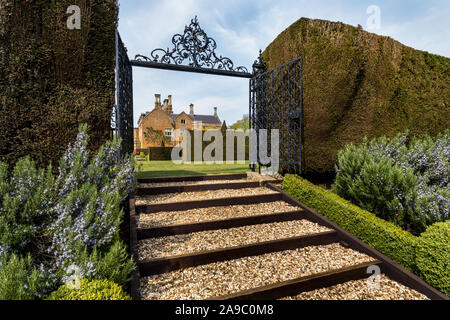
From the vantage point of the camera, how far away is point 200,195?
4773 mm

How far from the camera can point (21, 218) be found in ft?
7.40

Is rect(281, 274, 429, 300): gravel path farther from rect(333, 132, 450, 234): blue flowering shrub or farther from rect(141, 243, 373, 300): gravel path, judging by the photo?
rect(333, 132, 450, 234): blue flowering shrub

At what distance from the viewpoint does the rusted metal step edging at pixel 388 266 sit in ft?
8.11

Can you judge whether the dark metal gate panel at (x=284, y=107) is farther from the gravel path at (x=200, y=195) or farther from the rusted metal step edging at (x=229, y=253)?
the rusted metal step edging at (x=229, y=253)

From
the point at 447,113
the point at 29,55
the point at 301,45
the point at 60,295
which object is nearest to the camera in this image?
the point at 60,295

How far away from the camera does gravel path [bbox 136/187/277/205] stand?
4367 millimetres

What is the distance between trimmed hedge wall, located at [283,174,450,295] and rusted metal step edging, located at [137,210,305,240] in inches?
25.1

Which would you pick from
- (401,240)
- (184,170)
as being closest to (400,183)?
(401,240)

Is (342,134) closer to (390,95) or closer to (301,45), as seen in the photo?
(390,95)

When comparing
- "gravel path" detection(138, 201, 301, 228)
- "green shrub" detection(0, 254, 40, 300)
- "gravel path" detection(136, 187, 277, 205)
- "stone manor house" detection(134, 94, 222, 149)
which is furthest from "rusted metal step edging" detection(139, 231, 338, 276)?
"stone manor house" detection(134, 94, 222, 149)

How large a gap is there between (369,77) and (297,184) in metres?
3.48

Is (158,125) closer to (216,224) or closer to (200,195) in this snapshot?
(200,195)

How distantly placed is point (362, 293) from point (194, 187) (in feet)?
11.6
